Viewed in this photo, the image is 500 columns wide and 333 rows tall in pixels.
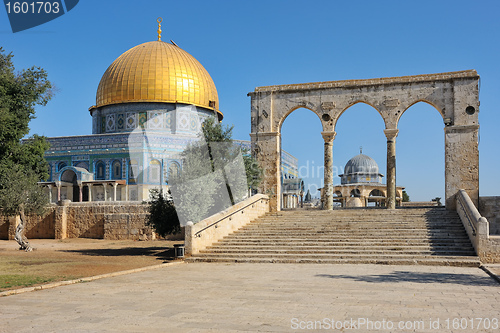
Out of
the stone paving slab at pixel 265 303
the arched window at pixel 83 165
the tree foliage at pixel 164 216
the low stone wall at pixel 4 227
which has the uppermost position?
the arched window at pixel 83 165

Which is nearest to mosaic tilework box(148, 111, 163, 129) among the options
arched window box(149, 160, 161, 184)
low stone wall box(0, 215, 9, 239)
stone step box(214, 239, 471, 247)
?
arched window box(149, 160, 161, 184)

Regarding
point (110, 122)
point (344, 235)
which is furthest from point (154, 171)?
point (344, 235)

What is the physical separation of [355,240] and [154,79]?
31973 mm

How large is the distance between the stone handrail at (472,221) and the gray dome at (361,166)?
30621 millimetres

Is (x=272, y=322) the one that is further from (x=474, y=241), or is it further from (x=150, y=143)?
(x=150, y=143)

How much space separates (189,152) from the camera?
18156 mm

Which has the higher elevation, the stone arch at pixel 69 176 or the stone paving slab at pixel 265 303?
the stone arch at pixel 69 176

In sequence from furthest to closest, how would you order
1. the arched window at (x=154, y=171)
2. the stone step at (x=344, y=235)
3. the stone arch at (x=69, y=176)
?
1. the stone arch at (x=69, y=176)
2. the arched window at (x=154, y=171)
3. the stone step at (x=344, y=235)

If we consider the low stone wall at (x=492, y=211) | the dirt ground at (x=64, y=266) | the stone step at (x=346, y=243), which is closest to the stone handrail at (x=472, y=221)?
the stone step at (x=346, y=243)

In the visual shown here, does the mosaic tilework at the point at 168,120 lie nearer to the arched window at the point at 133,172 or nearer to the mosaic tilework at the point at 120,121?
the mosaic tilework at the point at 120,121

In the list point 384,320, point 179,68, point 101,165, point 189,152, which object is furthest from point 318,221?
point 179,68

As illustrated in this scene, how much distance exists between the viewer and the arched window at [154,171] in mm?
38875

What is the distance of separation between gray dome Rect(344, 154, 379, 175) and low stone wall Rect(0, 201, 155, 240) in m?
27.4

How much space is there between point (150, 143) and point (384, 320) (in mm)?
35198
